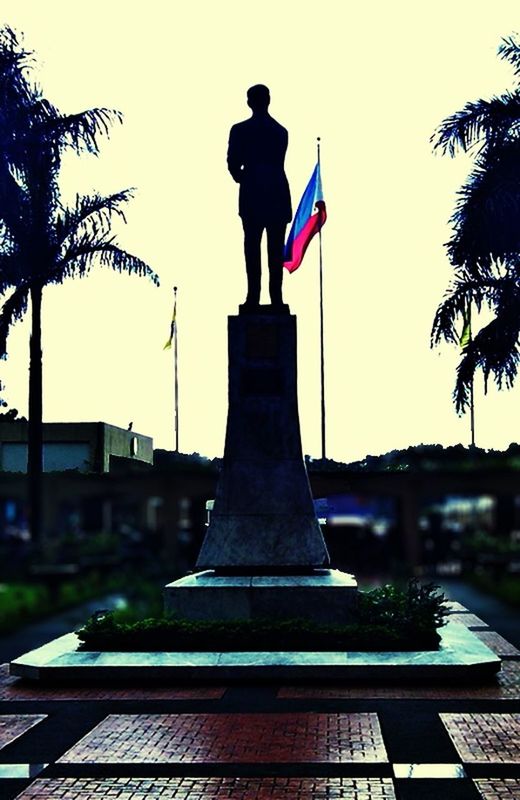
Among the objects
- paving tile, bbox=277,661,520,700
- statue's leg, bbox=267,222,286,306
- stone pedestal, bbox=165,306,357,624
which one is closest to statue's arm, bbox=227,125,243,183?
statue's leg, bbox=267,222,286,306

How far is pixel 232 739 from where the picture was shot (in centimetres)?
970

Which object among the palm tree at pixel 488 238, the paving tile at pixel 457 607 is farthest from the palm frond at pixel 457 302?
the paving tile at pixel 457 607

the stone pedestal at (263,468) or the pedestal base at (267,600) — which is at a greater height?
the stone pedestal at (263,468)

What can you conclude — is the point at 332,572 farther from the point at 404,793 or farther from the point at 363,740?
the point at 404,793

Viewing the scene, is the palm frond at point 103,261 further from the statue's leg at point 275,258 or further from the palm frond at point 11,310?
the statue's leg at point 275,258

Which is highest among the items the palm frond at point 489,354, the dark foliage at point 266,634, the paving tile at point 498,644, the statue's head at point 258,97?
the statue's head at point 258,97

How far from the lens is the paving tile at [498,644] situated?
50.9 ft

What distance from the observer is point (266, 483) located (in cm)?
1552

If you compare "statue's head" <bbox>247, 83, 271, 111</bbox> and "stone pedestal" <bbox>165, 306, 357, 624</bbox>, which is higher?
"statue's head" <bbox>247, 83, 271, 111</bbox>

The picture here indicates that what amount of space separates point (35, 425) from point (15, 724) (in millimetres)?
12410

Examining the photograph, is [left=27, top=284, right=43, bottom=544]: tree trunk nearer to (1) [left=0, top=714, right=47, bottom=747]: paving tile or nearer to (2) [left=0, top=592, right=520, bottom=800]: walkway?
(2) [left=0, top=592, right=520, bottom=800]: walkway

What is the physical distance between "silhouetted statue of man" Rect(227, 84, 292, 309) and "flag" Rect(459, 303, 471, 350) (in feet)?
23.8

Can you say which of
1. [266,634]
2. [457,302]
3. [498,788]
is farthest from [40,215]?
[498,788]

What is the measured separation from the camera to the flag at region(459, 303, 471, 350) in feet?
74.6
